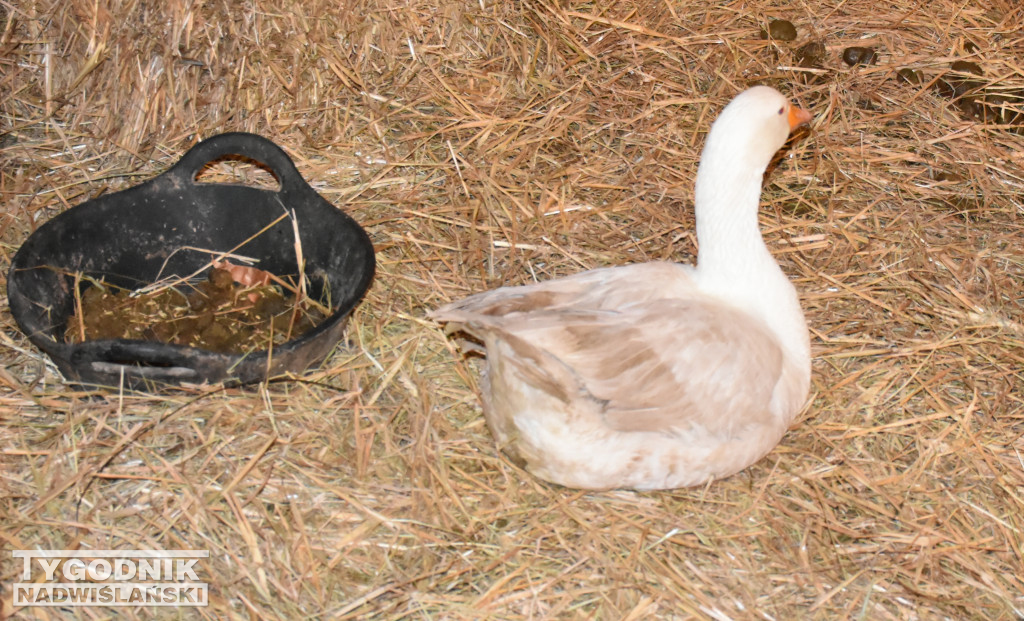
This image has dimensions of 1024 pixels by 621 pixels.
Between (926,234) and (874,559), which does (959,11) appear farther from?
(874,559)

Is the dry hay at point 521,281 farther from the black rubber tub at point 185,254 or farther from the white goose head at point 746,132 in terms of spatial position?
the white goose head at point 746,132

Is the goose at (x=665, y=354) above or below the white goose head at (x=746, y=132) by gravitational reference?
below

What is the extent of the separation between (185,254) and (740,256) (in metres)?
1.94

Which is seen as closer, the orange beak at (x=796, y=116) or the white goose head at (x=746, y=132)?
the white goose head at (x=746, y=132)

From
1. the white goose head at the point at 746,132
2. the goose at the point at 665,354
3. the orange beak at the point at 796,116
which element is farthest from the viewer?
the orange beak at the point at 796,116

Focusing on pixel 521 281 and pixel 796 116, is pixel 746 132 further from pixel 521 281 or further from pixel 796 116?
pixel 521 281

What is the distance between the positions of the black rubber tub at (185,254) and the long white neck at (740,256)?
3.40ft

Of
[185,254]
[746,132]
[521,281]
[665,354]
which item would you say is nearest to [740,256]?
[746,132]

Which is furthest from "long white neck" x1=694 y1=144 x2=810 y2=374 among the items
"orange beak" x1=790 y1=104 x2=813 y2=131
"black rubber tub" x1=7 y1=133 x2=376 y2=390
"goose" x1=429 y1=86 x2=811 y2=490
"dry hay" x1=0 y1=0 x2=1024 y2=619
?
"black rubber tub" x1=7 y1=133 x2=376 y2=390

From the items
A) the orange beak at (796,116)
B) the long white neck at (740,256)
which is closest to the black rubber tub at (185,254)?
the long white neck at (740,256)

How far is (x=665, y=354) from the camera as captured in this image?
2301 mm

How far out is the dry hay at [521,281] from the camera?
7.52 feet

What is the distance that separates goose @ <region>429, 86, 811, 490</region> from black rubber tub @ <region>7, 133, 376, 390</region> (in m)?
0.53

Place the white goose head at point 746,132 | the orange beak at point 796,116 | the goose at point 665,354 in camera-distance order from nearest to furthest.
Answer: the goose at point 665,354 < the white goose head at point 746,132 < the orange beak at point 796,116
